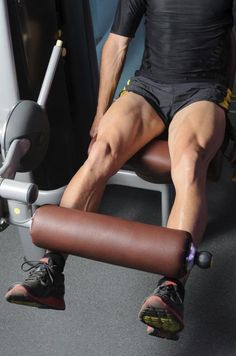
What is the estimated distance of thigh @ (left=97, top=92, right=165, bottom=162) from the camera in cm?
155

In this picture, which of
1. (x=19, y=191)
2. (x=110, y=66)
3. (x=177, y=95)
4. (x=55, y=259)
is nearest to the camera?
(x=19, y=191)

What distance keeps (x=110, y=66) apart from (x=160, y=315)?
102cm

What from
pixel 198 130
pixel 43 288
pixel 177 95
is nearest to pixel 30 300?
pixel 43 288

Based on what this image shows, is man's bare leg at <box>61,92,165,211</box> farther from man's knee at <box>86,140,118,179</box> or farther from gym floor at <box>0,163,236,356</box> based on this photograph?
gym floor at <box>0,163,236,356</box>

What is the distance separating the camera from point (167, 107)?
1.68 metres

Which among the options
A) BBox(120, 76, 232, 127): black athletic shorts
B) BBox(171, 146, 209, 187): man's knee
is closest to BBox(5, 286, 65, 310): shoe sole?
BBox(171, 146, 209, 187): man's knee

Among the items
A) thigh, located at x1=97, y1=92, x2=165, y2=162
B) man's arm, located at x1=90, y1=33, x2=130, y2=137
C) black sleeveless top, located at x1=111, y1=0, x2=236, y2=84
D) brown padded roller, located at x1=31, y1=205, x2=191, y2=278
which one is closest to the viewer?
brown padded roller, located at x1=31, y1=205, x2=191, y2=278

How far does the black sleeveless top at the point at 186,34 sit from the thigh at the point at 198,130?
0.18 meters

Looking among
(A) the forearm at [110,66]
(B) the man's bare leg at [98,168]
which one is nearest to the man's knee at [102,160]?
(B) the man's bare leg at [98,168]

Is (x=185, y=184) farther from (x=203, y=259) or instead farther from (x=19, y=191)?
(x=19, y=191)

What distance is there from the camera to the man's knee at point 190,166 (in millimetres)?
1386

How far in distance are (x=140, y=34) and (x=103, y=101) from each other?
0.72m

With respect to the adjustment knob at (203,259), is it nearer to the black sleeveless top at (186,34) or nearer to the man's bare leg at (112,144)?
the man's bare leg at (112,144)

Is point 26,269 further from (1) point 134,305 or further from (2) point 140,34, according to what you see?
(2) point 140,34
